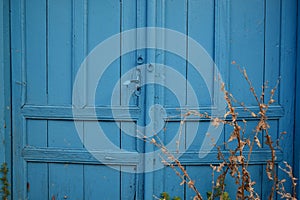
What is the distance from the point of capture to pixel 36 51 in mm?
3035

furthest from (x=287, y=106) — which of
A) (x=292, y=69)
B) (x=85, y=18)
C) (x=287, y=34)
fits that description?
(x=85, y=18)

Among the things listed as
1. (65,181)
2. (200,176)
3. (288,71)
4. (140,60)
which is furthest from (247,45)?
(65,181)

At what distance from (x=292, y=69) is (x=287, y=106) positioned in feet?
0.85

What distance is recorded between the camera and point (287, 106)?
299cm

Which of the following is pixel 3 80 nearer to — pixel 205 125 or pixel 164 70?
pixel 164 70

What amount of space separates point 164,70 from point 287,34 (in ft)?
2.91

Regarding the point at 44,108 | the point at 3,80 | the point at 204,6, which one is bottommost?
the point at 44,108

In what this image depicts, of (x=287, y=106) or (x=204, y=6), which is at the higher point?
(x=204, y=6)

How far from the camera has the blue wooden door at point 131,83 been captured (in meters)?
2.96

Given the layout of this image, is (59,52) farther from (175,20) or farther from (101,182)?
(101,182)

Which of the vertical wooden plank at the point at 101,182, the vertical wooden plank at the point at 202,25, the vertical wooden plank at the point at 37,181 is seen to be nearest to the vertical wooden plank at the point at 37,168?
the vertical wooden plank at the point at 37,181

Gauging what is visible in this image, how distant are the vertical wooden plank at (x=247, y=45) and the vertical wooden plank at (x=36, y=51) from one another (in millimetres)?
1317

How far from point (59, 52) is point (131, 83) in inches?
21.8

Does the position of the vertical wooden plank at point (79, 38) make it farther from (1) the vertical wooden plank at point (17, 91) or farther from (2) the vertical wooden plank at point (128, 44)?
(1) the vertical wooden plank at point (17, 91)
